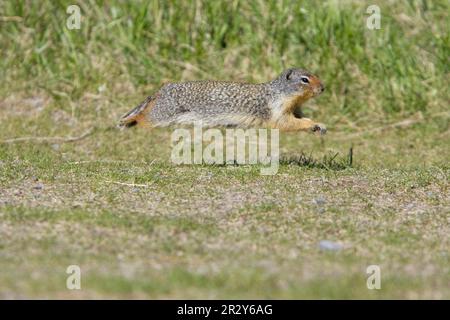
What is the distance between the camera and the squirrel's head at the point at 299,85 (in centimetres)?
913

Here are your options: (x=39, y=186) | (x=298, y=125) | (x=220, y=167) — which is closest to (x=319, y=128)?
(x=298, y=125)

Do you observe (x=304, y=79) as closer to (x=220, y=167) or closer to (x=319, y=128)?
(x=319, y=128)

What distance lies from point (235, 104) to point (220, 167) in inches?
30.2

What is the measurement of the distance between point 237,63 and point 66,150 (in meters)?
2.55

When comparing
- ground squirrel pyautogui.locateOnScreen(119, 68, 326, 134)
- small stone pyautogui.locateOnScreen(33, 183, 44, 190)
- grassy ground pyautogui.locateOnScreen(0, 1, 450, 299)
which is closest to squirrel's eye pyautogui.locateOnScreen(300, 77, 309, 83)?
ground squirrel pyautogui.locateOnScreen(119, 68, 326, 134)

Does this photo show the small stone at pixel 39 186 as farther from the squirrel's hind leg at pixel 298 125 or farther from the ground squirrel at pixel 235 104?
the squirrel's hind leg at pixel 298 125

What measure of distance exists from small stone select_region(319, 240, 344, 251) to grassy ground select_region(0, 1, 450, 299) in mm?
29

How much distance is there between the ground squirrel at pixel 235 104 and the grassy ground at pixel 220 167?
1.35 ft

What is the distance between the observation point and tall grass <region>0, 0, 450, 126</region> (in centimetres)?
1163

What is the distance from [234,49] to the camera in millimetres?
12047

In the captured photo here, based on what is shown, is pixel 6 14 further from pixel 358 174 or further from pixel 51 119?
pixel 358 174

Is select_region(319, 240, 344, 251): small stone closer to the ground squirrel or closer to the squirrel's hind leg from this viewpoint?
the squirrel's hind leg

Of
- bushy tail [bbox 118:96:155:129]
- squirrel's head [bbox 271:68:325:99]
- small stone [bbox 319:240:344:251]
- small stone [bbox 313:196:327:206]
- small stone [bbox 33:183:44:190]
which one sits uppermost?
squirrel's head [bbox 271:68:325:99]
